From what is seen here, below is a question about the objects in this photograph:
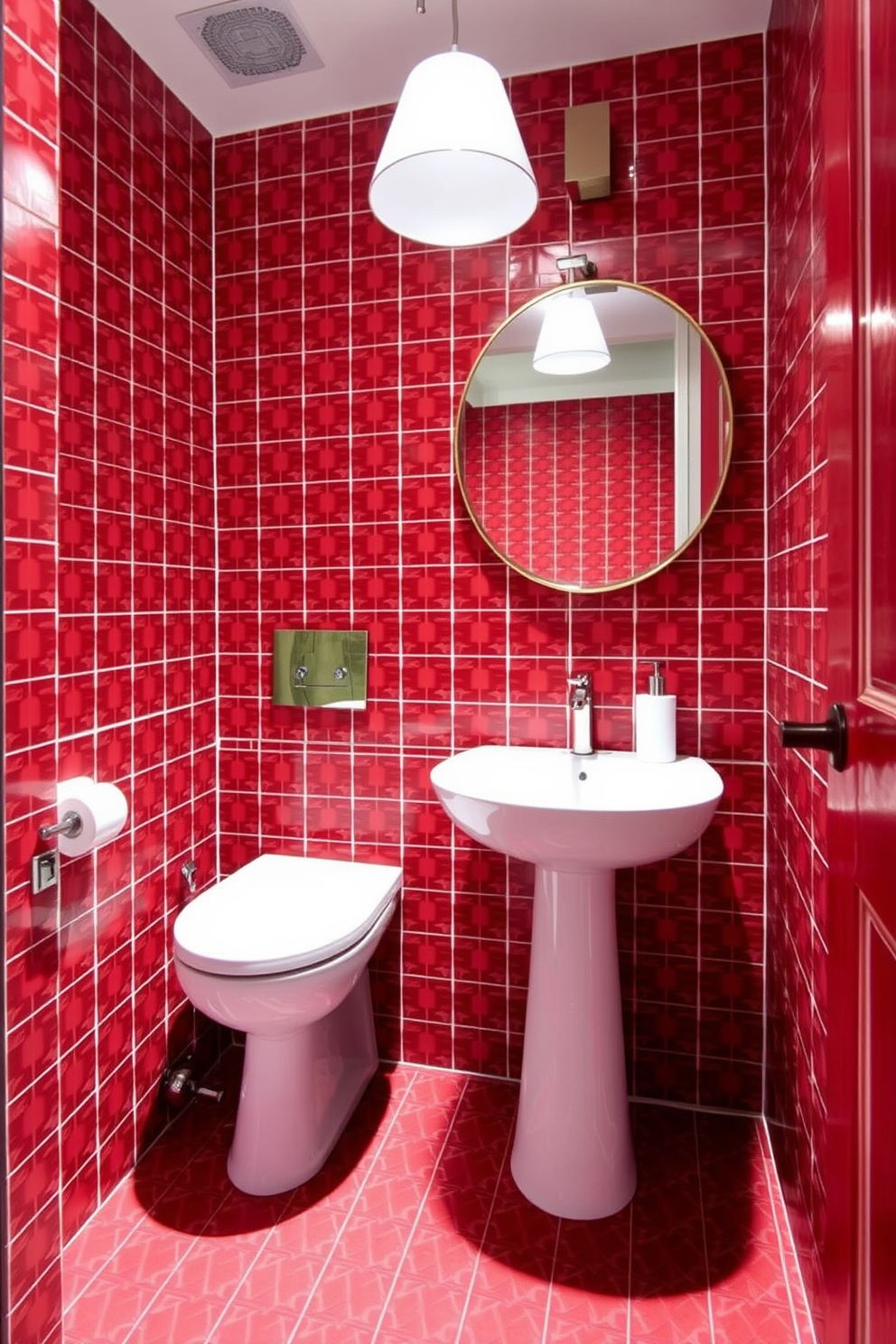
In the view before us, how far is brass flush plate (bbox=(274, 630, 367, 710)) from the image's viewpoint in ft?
6.57

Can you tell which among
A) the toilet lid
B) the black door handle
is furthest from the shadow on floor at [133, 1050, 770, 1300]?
the black door handle

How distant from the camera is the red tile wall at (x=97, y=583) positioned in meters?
1.00

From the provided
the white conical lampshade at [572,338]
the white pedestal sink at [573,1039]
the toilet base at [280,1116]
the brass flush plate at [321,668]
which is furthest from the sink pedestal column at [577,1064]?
the white conical lampshade at [572,338]

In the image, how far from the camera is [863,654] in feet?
2.22

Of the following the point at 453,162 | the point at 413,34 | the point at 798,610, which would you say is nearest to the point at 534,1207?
the point at 798,610

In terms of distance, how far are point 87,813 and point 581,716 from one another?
3.38ft

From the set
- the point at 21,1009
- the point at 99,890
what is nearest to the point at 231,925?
the point at 99,890

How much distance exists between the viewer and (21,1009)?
1011mm

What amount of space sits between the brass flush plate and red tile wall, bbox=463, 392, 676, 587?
47 centimetres

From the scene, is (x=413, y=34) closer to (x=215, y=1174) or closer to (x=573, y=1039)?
(x=573, y=1039)

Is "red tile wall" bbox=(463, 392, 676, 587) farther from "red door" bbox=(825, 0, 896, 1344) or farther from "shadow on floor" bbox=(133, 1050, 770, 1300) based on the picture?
"shadow on floor" bbox=(133, 1050, 770, 1300)

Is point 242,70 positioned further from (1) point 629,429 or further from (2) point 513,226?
(1) point 629,429

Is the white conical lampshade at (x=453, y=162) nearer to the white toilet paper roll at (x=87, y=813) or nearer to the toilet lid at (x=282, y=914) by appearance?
the white toilet paper roll at (x=87, y=813)

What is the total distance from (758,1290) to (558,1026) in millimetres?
526
